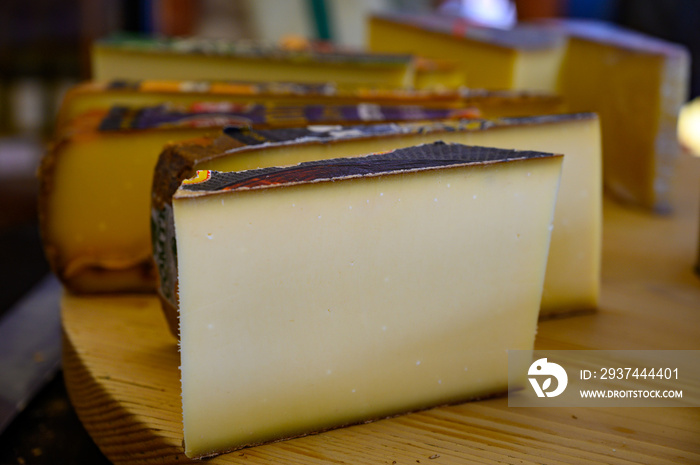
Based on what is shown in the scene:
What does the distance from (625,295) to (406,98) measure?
1.56 ft

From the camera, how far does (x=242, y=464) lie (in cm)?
61

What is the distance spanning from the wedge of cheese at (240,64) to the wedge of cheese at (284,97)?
21 cm

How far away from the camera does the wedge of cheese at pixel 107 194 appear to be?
3.10 feet

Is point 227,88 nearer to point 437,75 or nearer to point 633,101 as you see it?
point 437,75

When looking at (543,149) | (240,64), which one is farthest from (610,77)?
(240,64)

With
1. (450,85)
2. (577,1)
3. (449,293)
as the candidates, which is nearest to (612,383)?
(449,293)

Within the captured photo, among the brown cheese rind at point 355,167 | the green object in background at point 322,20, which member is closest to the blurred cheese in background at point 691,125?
the green object in background at point 322,20

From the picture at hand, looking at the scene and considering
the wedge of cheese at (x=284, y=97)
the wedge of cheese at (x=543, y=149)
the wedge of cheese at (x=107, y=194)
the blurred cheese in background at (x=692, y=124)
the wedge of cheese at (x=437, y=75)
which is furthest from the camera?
the blurred cheese in background at (x=692, y=124)

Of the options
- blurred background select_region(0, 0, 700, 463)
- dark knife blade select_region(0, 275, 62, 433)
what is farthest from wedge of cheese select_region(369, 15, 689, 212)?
dark knife blade select_region(0, 275, 62, 433)

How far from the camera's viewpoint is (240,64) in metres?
1.48

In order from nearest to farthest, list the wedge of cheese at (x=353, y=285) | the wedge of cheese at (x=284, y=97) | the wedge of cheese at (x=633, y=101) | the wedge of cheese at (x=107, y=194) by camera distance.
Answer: the wedge of cheese at (x=353, y=285), the wedge of cheese at (x=107, y=194), the wedge of cheese at (x=284, y=97), the wedge of cheese at (x=633, y=101)

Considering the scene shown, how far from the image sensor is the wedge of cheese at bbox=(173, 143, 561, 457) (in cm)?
60

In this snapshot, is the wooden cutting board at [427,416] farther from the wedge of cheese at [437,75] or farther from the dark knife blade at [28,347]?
the wedge of cheese at [437,75]

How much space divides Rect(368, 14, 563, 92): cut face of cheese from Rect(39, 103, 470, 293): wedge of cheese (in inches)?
26.5
